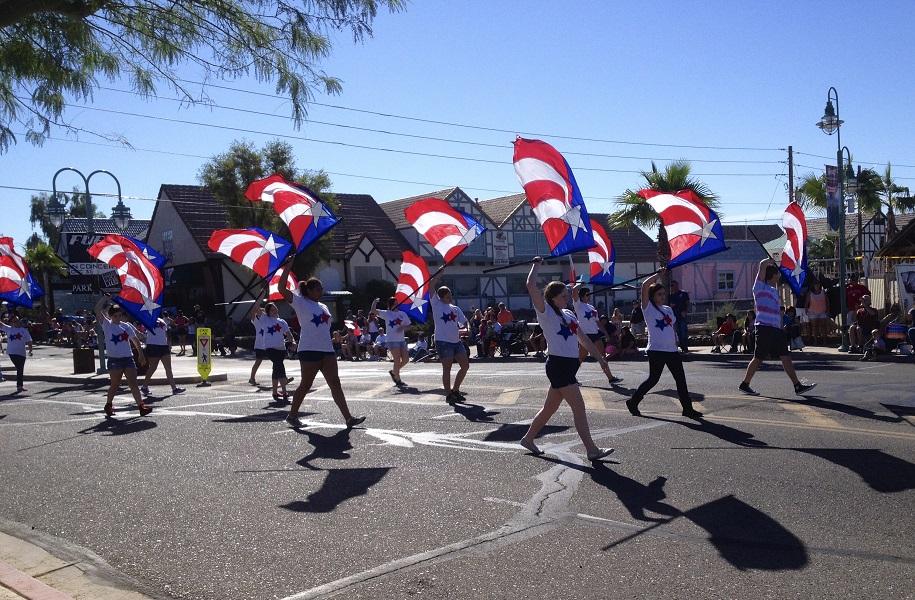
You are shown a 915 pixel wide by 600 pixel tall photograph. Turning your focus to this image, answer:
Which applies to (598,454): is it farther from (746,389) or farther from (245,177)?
(245,177)

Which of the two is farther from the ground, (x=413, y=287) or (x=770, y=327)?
(x=413, y=287)

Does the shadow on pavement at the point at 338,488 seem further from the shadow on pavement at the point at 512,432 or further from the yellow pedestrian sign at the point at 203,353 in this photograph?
the yellow pedestrian sign at the point at 203,353

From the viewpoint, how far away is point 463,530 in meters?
5.82

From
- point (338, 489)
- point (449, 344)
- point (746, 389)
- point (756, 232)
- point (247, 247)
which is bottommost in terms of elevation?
point (338, 489)

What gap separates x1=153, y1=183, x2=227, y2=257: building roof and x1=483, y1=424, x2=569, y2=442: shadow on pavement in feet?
123

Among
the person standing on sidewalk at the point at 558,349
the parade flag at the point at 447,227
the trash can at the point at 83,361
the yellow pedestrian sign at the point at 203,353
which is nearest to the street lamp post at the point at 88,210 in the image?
the trash can at the point at 83,361

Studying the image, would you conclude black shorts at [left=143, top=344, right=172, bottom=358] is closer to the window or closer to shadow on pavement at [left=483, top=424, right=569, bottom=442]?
shadow on pavement at [left=483, top=424, right=569, bottom=442]

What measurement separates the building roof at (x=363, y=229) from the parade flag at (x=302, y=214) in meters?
33.0

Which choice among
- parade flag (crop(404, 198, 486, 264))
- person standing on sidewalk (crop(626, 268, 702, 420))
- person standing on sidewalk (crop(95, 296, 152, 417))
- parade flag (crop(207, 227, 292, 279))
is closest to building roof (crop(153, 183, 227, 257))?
parade flag (crop(207, 227, 292, 279))

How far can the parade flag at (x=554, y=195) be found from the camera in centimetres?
1118

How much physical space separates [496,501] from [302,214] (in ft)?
21.9

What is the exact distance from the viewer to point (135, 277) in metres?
16.3

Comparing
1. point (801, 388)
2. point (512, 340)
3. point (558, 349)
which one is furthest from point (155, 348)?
point (801, 388)

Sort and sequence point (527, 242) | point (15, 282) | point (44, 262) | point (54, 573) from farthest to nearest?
point (527, 242) < point (44, 262) < point (15, 282) < point (54, 573)
